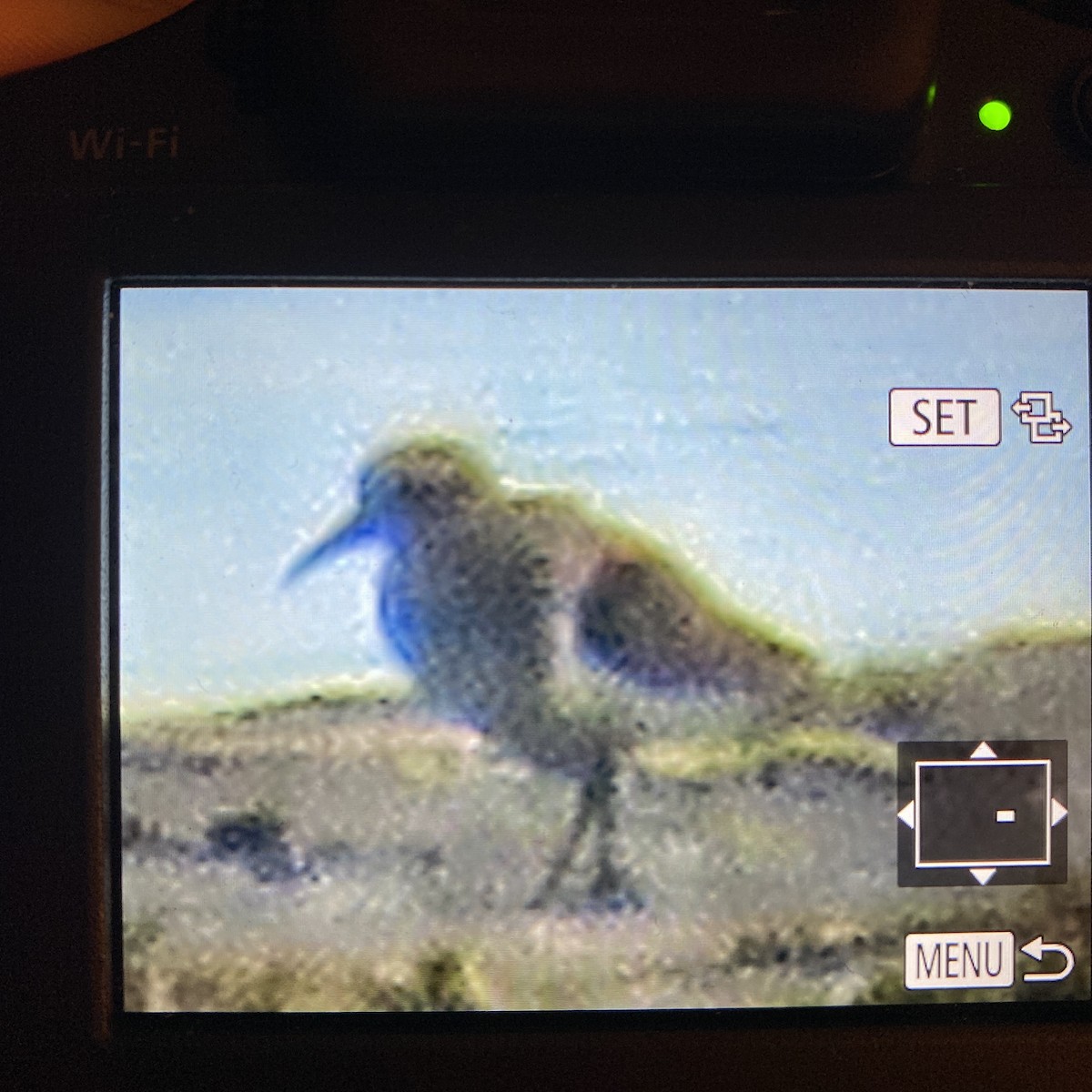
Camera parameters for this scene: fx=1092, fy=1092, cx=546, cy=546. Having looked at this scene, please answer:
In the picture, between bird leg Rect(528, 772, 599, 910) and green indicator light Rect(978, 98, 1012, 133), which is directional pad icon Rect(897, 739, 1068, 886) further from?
green indicator light Rect(978, 98, 1012, 133)

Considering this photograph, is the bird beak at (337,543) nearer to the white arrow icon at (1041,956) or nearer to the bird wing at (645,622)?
the bird wing at (645,622)

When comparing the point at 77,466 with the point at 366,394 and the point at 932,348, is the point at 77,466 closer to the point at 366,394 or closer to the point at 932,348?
the point at 366,394

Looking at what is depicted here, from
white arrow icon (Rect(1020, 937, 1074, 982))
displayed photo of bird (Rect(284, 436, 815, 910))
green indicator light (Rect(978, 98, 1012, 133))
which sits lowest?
white arrow icon (Rect(1020, 937, 1074, 982))

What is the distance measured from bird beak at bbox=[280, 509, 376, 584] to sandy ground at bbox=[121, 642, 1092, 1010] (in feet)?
0.18

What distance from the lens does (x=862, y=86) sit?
0.43 m

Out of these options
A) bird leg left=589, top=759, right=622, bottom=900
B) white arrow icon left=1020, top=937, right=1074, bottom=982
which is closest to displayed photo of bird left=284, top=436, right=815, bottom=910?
bird leg left=589, top=759, right=622, bottom=900

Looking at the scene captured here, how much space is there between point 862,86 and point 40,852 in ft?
1.46

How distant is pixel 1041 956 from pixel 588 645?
8.9 inches

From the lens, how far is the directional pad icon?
444 millimetres

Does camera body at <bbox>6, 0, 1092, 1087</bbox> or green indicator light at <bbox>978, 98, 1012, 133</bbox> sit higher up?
green indicator light at <bbox>978, 98, 1012, 133</bbox>

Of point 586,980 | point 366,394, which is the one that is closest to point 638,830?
Result: point 586,980

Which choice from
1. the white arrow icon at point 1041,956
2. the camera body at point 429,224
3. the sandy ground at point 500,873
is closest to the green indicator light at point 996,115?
the camera body at point 429,224

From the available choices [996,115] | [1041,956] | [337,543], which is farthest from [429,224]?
[1041,956]

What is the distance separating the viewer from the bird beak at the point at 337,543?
44cm
